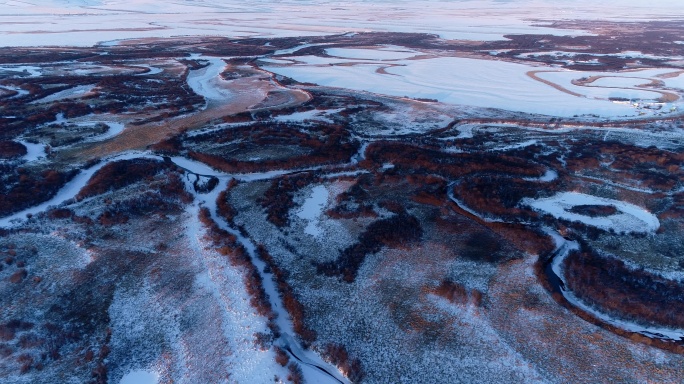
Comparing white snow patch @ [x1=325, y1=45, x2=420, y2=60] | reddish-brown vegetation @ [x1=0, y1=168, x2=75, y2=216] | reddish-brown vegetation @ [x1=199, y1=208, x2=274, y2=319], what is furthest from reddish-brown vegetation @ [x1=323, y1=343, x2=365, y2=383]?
white snow patch @ [x1=325, y1=45, x2=420, y2=60]

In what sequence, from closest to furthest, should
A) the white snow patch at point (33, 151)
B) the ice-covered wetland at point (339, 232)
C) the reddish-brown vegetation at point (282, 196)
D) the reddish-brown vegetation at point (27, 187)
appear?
the ice-covered wetland at point (339, 232) → the reddish-brown vegetation at point (282, 196) → the reddish-brown vegetation at point (27, 187) → the white snow patch at point (33, 151)

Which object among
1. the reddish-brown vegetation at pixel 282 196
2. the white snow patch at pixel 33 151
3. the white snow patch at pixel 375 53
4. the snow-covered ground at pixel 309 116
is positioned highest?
the white snow patch at pixel 375 53

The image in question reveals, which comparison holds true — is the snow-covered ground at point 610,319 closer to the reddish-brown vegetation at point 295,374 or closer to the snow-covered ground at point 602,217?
the snow-covered ground at point 602,217

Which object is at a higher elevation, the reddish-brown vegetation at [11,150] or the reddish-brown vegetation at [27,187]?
the reddish-brown vegetation at [11,150]

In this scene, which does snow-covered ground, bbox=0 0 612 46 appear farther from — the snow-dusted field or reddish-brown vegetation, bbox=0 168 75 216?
reddish-brown vegetation, bbox=0 168 75 216

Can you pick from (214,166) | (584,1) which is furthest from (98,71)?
(584,1)

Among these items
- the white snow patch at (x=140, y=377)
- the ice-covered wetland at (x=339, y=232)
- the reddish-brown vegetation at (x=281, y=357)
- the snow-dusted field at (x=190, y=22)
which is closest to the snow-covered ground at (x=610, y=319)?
the ice-covered wetland at (x=339, y=232)

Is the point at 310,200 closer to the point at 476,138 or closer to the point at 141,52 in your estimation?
the point at 476,138
